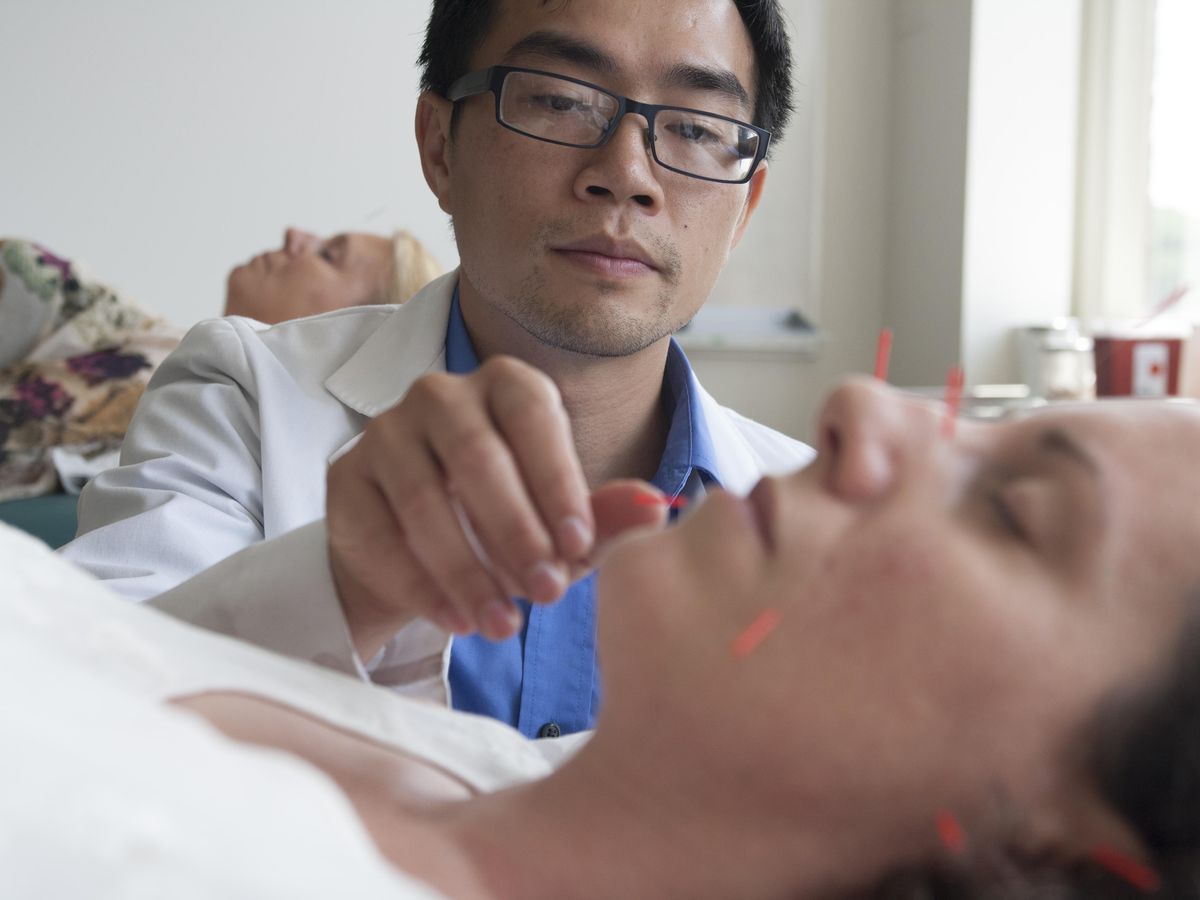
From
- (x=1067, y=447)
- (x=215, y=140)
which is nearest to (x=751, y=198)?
(x=1067, y=447)

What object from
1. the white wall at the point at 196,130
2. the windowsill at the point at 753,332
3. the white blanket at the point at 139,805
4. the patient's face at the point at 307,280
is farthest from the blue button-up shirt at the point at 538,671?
the white wall at the point at 196,130

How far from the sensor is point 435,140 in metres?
1.77

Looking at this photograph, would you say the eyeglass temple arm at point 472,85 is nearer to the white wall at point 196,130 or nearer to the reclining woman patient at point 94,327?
the reclining woman patient at point 94,327

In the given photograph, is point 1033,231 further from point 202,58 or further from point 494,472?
point 494,472

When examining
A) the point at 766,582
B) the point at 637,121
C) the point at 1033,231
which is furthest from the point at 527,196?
the point at 1033,231

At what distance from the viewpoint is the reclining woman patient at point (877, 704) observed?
67cm

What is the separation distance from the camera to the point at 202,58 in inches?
158

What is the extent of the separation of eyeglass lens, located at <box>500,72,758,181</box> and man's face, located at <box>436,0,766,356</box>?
0.8 inches

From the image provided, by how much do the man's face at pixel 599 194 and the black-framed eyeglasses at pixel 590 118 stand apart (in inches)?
0.6

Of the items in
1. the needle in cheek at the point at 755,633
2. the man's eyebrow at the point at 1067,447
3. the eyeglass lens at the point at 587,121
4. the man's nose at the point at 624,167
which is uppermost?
the eyeglass lens at the point at 587,121

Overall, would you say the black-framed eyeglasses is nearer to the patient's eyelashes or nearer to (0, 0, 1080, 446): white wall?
the patient's eyelashes

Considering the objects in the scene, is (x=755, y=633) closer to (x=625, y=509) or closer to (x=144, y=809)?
(x=625, y=509)

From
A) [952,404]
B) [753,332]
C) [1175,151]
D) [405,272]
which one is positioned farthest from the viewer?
[753,332]

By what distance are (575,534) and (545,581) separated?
4 centimetres
